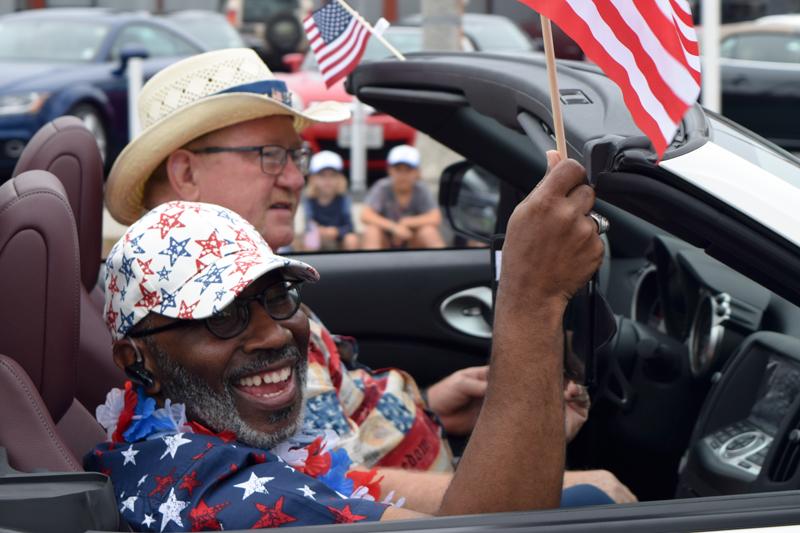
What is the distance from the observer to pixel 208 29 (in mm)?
13273

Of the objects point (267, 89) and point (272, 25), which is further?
point (272, 25)

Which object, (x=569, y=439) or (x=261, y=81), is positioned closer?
(x=569, y=439)

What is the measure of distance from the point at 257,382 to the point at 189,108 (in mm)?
1121

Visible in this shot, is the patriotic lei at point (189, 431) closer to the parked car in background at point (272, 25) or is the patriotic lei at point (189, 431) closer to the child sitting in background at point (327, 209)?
the child sitting in background at point (327, 209)

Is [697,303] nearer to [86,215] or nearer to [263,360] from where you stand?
[263,360]

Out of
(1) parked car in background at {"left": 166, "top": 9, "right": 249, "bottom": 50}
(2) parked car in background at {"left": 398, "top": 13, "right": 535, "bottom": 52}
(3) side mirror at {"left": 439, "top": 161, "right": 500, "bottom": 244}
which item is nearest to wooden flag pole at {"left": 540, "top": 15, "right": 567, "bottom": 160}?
(3) side mirror at {"left": 439, "top": 161, "right": 500, "bottom": 244}

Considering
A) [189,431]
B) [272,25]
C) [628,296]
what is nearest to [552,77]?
[189,431]

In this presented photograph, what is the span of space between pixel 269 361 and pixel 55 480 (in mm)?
556

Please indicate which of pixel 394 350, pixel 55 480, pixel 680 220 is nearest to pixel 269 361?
pixel 55 480

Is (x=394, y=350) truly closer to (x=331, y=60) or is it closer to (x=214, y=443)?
(x=331, y=60)

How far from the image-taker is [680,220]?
1930 mm

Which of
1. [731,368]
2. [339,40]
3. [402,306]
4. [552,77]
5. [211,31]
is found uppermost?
[552,77]

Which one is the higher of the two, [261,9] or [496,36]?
[496,36]

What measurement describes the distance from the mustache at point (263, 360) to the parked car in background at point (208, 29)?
1091cm
